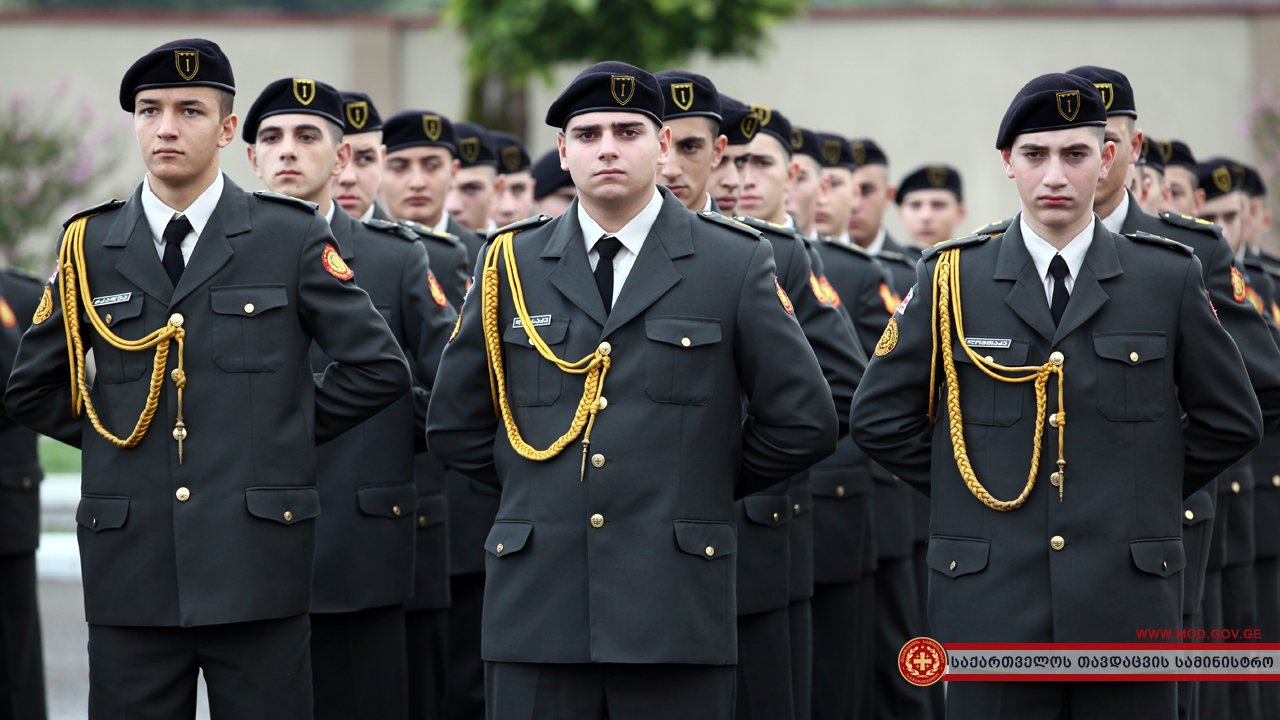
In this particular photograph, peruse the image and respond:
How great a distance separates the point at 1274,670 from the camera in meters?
4.64

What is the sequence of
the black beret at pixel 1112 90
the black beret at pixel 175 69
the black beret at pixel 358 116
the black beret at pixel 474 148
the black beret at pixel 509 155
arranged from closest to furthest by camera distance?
the black beret at pixel 175 69, the black beret at pixel 1112 90, the black beret at pixel 358 116, the black beret at pixel 474 148, the black beret at pixel 509 155

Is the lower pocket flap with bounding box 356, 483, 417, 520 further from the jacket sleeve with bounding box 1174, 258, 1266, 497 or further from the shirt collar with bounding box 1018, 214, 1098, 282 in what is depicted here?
the jacket sleeve with bounding box 1174, 258, 1266, 497

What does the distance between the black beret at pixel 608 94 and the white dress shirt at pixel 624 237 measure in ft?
0.83

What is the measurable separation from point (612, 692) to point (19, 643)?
3183 mm

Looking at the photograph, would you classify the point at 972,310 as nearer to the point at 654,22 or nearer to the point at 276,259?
the point at 276,259

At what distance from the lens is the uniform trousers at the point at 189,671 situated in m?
3.85

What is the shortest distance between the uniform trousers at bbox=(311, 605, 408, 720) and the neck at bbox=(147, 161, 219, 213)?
1524mm

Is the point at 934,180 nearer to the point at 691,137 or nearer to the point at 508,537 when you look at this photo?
the point at 691,137

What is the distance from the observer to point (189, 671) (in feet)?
13.0

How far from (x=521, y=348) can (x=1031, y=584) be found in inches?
56.0

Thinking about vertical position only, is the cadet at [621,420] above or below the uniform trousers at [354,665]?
above

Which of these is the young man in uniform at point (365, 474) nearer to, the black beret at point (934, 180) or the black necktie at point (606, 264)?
the black necktie at point (606, 264)

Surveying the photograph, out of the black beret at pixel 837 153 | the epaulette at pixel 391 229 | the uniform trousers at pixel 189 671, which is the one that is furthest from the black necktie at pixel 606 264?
the black beret at pixel 837 153

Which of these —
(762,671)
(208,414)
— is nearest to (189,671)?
(208,414)
